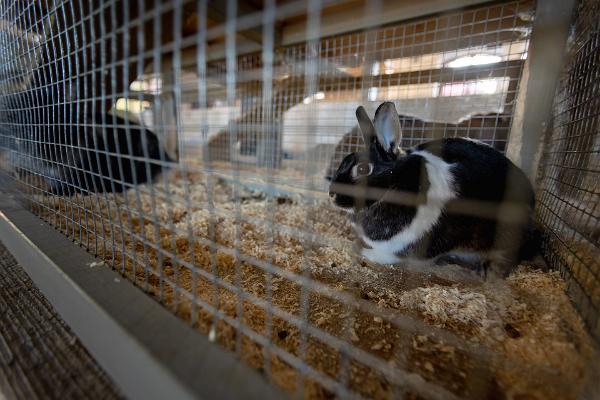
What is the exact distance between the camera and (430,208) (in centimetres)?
126

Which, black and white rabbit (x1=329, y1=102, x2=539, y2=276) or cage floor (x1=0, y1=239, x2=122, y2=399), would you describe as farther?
black and white rabbit (x1=329, y1=102, x2=539, y2=276)

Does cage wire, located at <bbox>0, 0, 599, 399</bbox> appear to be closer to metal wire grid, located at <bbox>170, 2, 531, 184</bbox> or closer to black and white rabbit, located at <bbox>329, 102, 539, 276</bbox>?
metal wire grid, located at <bbox>170, 2, 531, 184</bbox>

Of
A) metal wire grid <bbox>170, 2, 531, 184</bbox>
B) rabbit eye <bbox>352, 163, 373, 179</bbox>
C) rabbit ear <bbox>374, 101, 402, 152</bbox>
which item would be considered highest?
metal wire grid <bbox>170, 2, 531, 184</bbox>

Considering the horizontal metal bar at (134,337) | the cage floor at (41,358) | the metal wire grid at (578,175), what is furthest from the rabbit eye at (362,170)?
the cage floor at (41,358)

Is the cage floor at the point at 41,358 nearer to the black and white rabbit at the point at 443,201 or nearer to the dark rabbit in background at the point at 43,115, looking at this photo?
the dark rabbit in background at the point at 43,115

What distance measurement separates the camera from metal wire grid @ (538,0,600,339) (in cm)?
94

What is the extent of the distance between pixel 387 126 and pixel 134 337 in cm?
115

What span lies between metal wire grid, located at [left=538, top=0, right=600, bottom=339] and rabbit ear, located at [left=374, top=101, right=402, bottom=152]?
65cm

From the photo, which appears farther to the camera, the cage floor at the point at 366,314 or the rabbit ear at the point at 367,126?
the rabbit ear at the point at 367,126

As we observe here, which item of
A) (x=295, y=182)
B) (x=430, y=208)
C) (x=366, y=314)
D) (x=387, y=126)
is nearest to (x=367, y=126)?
(x=387, y=126)

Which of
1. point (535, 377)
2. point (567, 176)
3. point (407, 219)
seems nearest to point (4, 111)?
point (407, 219)

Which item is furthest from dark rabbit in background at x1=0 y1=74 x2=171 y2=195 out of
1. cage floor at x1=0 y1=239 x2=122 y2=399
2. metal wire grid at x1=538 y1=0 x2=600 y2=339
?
metal wire grid at x1=538 y1=0 x2=600 y2=339

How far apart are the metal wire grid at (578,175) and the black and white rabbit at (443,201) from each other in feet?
0.47

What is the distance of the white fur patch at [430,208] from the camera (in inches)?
49.4
